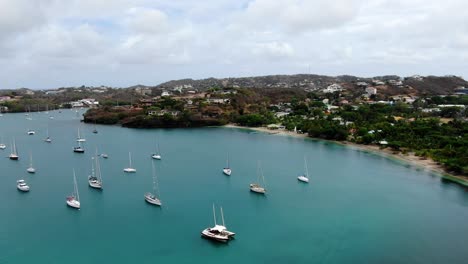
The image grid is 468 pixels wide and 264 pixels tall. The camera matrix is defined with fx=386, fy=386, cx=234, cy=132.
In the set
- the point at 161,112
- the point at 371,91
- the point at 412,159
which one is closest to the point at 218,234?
the point at 412,159

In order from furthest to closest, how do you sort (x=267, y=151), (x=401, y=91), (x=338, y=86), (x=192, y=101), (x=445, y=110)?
(x=338, y=86)
(x=401, y=91)
(x=192, y=101)
(x=445, y=110)
(x=267, y=151)

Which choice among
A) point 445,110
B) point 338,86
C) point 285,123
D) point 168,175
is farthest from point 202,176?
point 338,86

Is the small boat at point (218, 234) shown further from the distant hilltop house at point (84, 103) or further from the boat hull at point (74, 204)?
the distant hilltop house at point (84, 103)

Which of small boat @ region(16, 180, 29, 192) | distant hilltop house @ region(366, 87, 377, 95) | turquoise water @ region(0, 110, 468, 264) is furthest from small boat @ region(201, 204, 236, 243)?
distant hilltop house @ region(366, 87, 377, 95)

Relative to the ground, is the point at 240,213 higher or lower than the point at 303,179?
lower

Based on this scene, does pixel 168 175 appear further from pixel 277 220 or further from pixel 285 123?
pixel 285 123

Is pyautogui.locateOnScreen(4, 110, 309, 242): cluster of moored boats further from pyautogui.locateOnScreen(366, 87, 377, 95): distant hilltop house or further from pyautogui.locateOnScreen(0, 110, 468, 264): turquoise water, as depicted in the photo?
pyautogui.locateOnScreen(366, 87, 377, 95): distant hilltop house

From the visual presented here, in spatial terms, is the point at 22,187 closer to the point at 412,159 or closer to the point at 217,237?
the point at 217,237

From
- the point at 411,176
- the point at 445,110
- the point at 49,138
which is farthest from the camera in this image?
the point at 445,110
